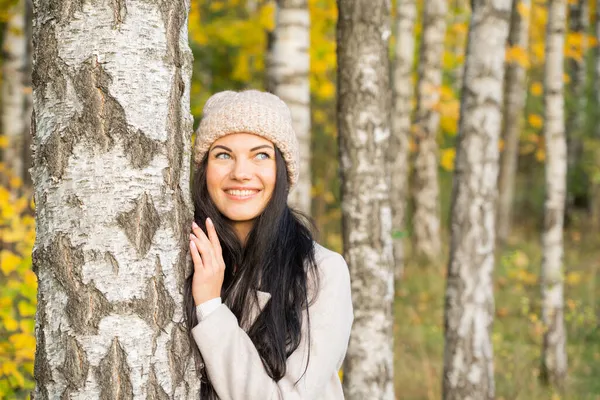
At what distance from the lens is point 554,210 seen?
6.54 m

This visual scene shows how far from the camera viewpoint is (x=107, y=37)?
161 cm

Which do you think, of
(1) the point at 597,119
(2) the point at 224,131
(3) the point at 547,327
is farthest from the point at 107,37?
(1) the point at 597,119

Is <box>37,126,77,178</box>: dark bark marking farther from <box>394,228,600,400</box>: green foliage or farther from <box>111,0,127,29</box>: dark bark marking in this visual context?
<box>394,228,600,400</box>: green foliage

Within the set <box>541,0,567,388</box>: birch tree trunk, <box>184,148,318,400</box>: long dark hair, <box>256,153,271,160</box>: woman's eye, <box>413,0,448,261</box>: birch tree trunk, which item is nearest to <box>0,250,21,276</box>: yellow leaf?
<box>184,148,318,400</box>: long dark hair

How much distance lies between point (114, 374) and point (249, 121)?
102 centimetres

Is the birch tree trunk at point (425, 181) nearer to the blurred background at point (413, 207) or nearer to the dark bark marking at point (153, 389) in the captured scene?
the blurred background at point (413, 207)

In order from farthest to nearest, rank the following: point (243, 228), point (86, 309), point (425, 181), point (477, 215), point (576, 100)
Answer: point (576, 100)
point (425, 181)
point (477, 215)
point (243, 228)
point (86, 309)

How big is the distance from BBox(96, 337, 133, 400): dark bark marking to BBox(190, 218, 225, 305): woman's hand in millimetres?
368

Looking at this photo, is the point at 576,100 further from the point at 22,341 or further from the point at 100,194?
the point at 100,194

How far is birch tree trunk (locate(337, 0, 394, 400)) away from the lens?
3262 millimetres

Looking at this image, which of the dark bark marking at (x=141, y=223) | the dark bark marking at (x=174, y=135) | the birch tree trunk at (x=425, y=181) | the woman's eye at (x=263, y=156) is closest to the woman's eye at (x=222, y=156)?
the woman's eye at (x=263, y=156)

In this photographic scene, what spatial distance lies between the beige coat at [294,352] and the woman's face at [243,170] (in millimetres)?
325

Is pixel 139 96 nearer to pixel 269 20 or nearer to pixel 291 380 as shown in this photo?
pixel 291 380

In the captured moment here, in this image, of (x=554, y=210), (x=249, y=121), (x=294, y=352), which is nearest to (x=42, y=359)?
(x=294, y=352)
